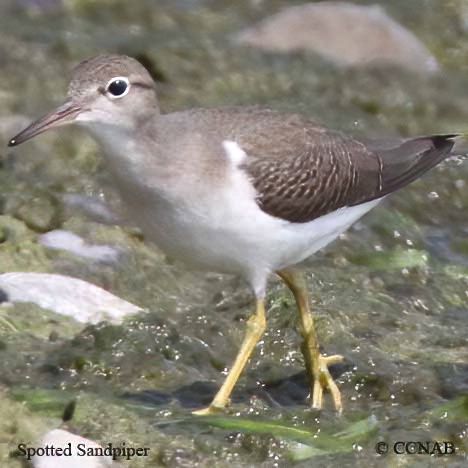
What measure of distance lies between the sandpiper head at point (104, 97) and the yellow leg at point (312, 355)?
4.39 ft

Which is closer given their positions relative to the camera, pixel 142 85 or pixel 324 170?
pixel 142 85

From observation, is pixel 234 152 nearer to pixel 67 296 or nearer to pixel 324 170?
pixel 324 170

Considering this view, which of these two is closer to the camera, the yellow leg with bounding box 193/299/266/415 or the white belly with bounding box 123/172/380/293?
the white belly with bounding box 123/172/380/293

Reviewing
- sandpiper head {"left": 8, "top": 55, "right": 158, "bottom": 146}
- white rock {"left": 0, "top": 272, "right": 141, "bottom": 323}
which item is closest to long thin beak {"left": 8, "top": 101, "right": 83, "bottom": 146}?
sandpiper head {"left": 8, "top": 55, "right": 158, "bottom": 146}

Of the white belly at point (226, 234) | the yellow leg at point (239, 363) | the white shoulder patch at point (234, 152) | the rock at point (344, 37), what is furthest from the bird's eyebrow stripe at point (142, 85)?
the rock at point (344, 37)

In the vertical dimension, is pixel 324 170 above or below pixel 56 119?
below

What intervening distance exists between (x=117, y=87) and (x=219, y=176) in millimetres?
694

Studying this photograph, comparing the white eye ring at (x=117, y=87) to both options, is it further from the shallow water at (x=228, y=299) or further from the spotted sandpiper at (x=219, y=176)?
the shallow water at (x=228, y=299)

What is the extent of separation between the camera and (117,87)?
20.7 ft

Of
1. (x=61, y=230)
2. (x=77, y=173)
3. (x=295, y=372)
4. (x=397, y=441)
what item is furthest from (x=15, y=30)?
(x=397, y=441)

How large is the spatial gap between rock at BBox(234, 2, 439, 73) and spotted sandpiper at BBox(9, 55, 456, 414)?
524 centimetres

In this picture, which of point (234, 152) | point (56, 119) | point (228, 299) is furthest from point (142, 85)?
point (228, 299)

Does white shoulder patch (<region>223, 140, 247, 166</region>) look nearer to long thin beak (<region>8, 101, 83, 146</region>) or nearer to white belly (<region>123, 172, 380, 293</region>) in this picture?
white belly (<region>123, 172, 380, 293</region>)

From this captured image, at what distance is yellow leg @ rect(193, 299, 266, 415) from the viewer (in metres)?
6.59
